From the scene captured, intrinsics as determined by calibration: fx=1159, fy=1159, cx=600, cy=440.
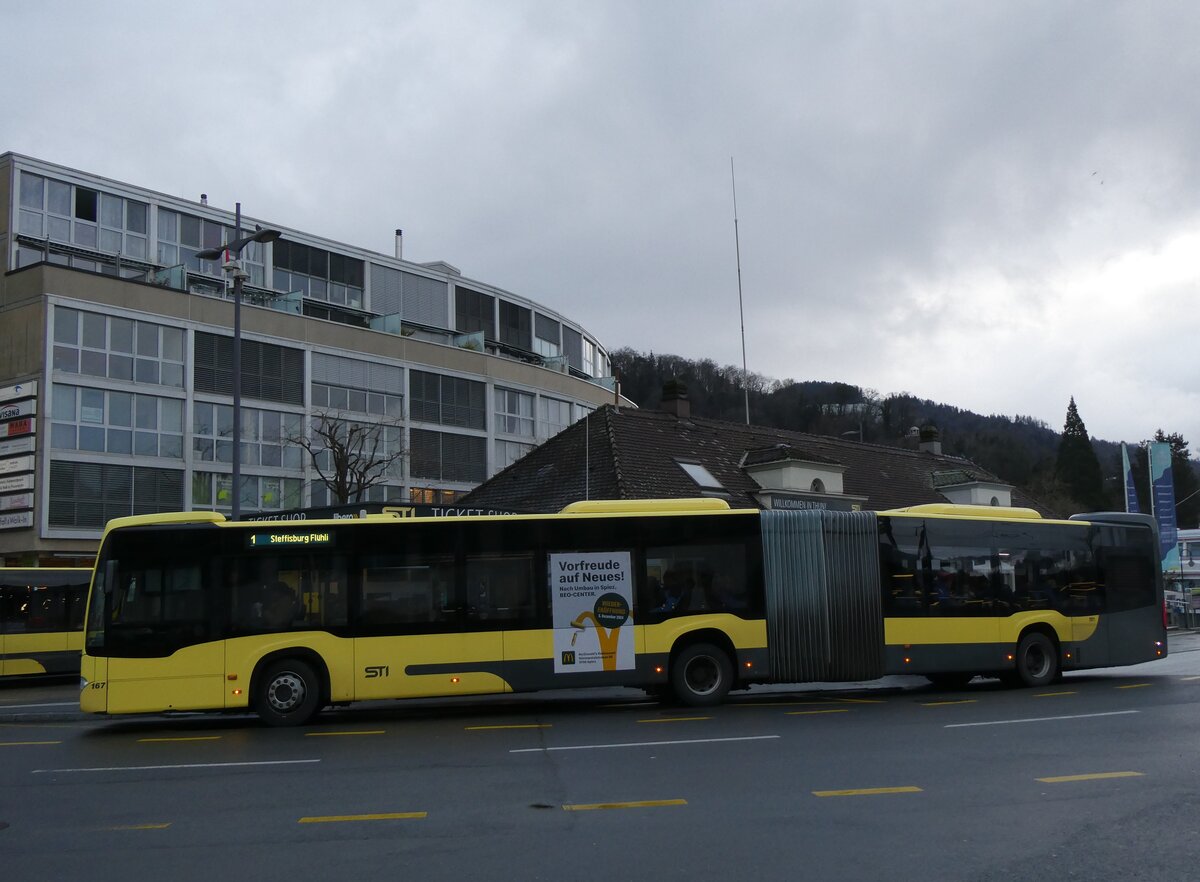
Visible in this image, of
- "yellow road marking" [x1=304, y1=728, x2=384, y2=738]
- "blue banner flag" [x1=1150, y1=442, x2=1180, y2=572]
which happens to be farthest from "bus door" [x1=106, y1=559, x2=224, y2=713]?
"blue banner flag" [x1=1150, y1=442, x2=1180, y2=572]

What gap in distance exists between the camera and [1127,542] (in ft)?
70.1

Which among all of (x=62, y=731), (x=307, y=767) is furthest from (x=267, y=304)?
(x=307, y=767)

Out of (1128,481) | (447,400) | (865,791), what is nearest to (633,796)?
(865,791)

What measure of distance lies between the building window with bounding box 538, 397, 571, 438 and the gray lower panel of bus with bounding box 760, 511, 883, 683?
145ft

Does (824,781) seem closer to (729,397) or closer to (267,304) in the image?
(267,304)

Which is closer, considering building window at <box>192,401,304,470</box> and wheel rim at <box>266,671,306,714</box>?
wheel rim at <box>266,671,306,714</box>

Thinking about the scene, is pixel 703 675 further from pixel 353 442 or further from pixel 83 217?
pixel 83 217

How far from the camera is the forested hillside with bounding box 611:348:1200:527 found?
104 metres

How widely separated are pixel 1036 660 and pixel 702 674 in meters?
6.46

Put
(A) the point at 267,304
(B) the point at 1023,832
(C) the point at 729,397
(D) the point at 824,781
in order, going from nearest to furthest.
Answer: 1. (B) the point at 1023,832
2. (D) the point at 824,781
3. (A) the point at 267,304
4. (C) the point at 729,397

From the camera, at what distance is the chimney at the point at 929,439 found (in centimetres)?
5222

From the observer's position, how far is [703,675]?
17.8 meters

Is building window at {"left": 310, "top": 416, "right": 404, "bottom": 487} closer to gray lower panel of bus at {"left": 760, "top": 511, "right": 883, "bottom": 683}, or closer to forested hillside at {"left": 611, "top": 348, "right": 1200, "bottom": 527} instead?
gray lower panel of bus at {"left": 760, "top": 511, "right": 883, "bottom": 683}

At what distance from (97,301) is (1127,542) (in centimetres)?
3718
